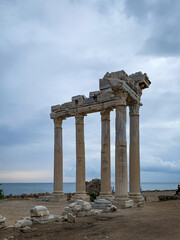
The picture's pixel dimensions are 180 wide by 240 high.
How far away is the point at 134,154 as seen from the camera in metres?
23.3

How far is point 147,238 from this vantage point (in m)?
10.2

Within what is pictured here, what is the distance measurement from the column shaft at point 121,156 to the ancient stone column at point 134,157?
8.54 ft

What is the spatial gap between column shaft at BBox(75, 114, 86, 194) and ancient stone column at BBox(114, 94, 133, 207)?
6.92 metres

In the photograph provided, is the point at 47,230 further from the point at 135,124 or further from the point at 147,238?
the point at 135,124

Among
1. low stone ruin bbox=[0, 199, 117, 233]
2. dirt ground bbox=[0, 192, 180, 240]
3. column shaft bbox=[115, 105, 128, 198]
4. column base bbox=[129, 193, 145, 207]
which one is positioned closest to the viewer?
dirt ground bbox=[0, 192, 180, 240]

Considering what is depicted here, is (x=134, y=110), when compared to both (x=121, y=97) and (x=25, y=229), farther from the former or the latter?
(x=25, y=229)

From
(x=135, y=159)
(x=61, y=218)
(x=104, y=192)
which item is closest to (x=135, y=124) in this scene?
(x=135, y=159)

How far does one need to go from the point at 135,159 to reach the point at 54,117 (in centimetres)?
1120

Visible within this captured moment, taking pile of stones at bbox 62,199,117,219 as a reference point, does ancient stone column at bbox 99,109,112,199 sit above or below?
above

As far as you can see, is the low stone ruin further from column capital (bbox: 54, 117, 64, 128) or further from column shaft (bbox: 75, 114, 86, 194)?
column capital (bbox: 54, 117, 64, 128)

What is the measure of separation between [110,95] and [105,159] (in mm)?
5930

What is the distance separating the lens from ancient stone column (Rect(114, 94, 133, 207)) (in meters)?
20.2

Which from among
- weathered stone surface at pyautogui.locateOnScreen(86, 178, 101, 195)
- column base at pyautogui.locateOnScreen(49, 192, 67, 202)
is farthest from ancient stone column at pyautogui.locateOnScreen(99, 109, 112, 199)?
weathered stone surface at pyautogui.locateOnScreen(86, 178, 101, 195)

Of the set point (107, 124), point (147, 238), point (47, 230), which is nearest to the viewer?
point (147, 238)
